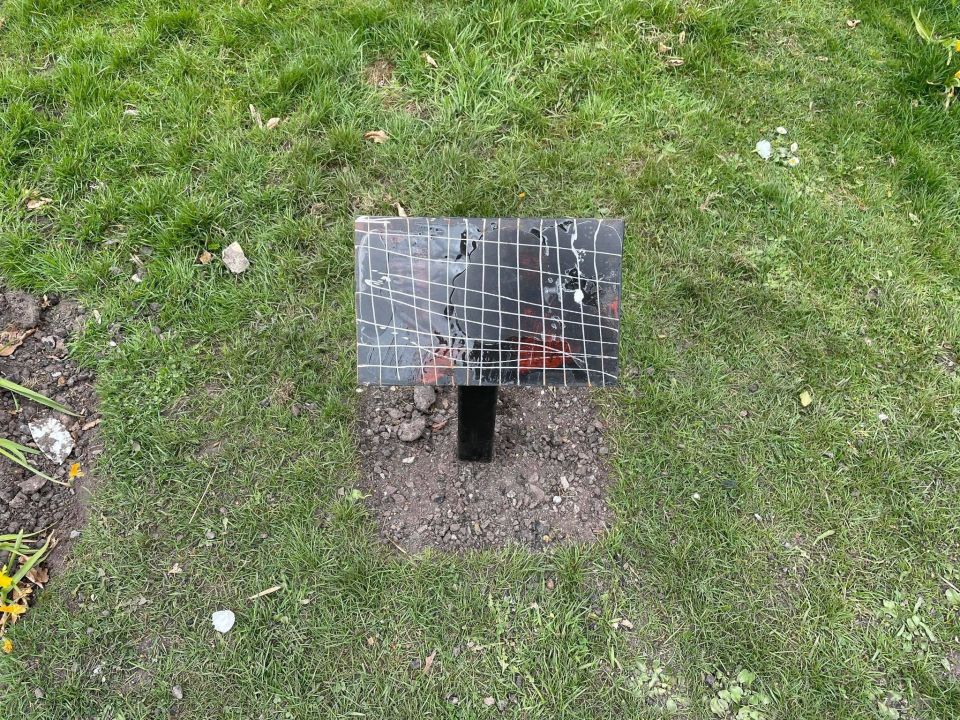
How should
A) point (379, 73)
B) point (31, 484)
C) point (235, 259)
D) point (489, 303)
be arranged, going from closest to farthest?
point (489, 303)
point (31, 484)
point (235, 259)
point (379, 73)

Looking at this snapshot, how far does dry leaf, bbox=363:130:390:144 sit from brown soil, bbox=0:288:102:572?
1.63 meters

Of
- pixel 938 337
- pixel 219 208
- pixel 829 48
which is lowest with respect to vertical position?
pixel 938 337

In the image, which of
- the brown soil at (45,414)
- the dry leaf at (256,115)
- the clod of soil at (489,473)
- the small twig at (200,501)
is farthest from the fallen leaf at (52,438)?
the dry leaf at (256,115)

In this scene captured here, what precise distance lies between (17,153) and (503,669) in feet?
11.0

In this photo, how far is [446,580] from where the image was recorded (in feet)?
7.89

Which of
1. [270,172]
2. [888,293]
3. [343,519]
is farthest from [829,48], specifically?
[343,519]

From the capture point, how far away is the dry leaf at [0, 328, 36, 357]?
272 centimetres

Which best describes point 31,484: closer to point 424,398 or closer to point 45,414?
point 45,414

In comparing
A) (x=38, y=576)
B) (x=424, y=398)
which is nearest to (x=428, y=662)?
(x=424, y=398)

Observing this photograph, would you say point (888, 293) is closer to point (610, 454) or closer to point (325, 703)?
point (610, 454)

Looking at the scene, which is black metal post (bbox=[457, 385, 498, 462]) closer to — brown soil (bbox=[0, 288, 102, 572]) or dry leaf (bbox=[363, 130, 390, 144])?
brown soil (bbox=[0, 288, 102, 572])

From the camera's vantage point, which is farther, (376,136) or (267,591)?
(376,136)

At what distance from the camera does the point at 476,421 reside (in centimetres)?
230

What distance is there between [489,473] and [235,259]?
1.57 metres
